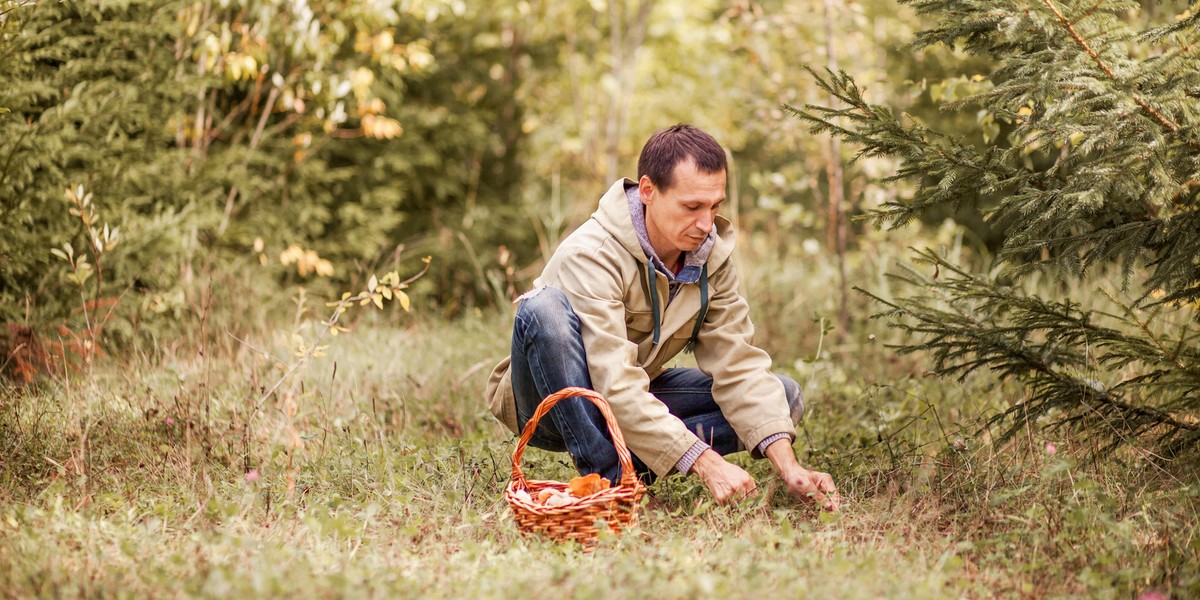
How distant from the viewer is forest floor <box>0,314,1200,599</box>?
2395 millimetres

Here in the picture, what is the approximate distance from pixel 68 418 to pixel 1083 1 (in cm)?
350

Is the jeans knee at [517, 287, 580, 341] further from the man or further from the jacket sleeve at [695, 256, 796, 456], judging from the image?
the jacket sleeve at [695, 256, 796, 456]

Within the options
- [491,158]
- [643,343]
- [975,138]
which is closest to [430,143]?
[491,158]

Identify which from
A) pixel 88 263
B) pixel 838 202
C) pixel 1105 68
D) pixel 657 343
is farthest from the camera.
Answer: pixel 838 202

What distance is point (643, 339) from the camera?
3.25 meters

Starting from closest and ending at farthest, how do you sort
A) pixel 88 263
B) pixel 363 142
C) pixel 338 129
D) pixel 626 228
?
pixel 626 228 → pixel 88 263 → pixel 338 129 → pixel 363 142

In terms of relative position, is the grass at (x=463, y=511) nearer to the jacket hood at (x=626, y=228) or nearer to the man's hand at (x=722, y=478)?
the man's hand at (x=722, y=478)

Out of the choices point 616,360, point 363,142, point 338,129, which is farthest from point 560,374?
point 363,142

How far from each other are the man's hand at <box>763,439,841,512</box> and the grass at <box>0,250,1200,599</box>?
7 centimetres

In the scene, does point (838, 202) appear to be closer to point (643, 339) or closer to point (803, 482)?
point (643, 339)

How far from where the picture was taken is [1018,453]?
11.1 feet

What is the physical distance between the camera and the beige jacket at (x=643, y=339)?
2902 mm

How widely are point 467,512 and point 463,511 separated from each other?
0.07 feet

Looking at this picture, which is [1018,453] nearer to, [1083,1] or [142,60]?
[1083,1]
